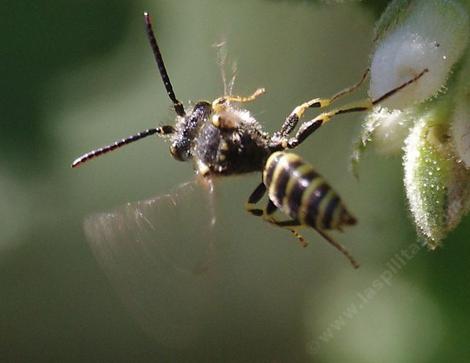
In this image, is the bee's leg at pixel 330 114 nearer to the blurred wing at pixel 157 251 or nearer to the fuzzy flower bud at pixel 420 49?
the fuzzy flower bud at pixel 420 49

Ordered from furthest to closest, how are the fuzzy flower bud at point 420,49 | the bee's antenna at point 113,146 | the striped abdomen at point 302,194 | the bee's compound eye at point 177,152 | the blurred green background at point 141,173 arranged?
the blurred green background at point 141,173, the bee's compound eye at point 177,152, the bee's antenna at point 113,146, the fuzzy flower bud at point 420,49, the striped abdomen at point 302,194

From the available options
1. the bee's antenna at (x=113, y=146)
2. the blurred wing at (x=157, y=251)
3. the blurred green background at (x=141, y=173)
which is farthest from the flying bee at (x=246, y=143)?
the blurred green background at (x=141, y=173)

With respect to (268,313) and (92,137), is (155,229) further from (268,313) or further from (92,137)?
(268,313)

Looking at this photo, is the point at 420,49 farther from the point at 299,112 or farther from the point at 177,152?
the point at 177,152

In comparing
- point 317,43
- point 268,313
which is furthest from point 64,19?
point 268,313

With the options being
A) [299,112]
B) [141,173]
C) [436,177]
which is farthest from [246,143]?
[141,173]

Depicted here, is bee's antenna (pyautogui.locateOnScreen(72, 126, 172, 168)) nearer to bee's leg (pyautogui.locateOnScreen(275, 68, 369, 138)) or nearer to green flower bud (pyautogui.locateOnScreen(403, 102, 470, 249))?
bee's leg (pyautogui.locateOnScreen(275, 68, 369, 138))

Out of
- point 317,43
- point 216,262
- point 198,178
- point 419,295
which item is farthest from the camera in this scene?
point 317,43
